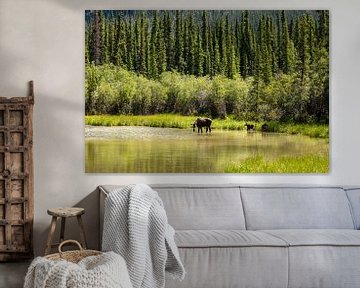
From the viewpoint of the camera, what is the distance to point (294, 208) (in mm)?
5070

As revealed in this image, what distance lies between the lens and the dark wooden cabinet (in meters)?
5.16

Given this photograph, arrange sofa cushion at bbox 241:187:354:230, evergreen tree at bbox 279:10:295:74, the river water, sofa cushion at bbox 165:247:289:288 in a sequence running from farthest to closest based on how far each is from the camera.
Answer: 1. evergreen tree at bbox 279:10:295:74
2. the river water
3. sofa cushion at bbox 241:187:354:230
4. sofa cushion at bbox 165:247:289:288

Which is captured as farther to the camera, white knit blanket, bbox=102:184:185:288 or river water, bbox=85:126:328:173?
river water, bbox=85:126:328:173

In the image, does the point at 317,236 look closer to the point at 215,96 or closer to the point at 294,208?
the point at 294,208

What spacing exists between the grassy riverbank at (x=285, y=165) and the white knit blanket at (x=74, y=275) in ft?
7.11

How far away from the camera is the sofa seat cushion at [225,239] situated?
170 inches

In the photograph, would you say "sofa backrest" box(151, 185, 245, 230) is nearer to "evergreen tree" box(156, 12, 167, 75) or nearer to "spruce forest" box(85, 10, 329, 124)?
"spruce forest" box(85, 10, 329, 124)

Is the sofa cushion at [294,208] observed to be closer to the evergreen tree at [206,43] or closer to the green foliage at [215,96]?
the green foliage at [215,96]

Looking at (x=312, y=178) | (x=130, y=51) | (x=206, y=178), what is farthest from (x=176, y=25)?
(x=312, y=178)

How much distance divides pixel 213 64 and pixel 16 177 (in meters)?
1.91

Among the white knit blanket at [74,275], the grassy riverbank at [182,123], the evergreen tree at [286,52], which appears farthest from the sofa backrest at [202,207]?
the white knit blanket at [74,275]

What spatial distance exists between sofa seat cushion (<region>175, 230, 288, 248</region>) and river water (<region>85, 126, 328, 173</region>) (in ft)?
2.86

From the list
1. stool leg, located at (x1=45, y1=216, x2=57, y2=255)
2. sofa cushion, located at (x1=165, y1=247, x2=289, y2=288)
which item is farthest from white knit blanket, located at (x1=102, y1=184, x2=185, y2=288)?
stool leg, located at (x1=45, y1=216, x2=57, y2=255)

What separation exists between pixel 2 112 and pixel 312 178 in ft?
Result: 8.77
